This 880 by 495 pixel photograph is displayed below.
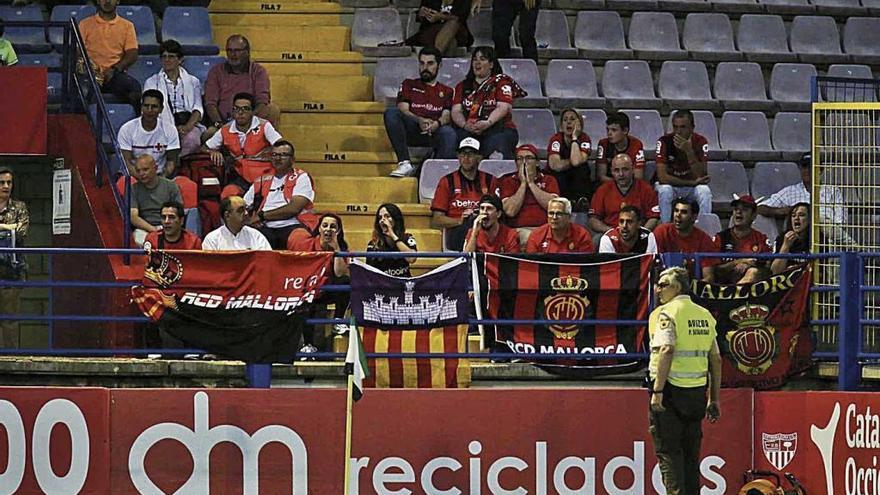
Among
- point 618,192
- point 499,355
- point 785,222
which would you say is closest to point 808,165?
point 785,222

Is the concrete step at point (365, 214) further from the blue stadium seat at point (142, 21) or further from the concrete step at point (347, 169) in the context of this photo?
the blue stadium seat at point (142, 21)

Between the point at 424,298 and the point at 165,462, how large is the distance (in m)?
2.43

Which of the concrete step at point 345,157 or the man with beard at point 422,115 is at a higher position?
the man with beard at point 422,115

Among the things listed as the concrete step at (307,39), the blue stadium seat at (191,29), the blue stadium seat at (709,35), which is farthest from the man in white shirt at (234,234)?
the blue stadium seat at (709,35)

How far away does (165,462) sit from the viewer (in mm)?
13859

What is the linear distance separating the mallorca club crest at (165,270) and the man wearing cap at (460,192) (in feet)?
11.3

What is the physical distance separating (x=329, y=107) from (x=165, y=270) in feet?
17.9

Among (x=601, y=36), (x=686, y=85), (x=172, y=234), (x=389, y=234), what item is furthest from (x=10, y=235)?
(x=686, y=85)

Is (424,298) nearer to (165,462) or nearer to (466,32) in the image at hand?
(165,462)

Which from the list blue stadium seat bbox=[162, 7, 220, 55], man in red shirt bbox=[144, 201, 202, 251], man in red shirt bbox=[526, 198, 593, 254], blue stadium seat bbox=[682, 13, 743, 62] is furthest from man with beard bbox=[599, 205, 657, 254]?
blue stadium seat bbox=[162, 7, 220, 55]

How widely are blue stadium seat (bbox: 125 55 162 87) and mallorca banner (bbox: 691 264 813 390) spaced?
7079 millimetres

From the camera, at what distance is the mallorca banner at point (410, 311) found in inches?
546

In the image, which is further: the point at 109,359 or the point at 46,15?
the point at 46,15

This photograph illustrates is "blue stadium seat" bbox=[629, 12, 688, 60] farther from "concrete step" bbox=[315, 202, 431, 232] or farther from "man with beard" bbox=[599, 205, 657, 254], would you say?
"man with beard" bbox=[599, 205, 657, 254]
